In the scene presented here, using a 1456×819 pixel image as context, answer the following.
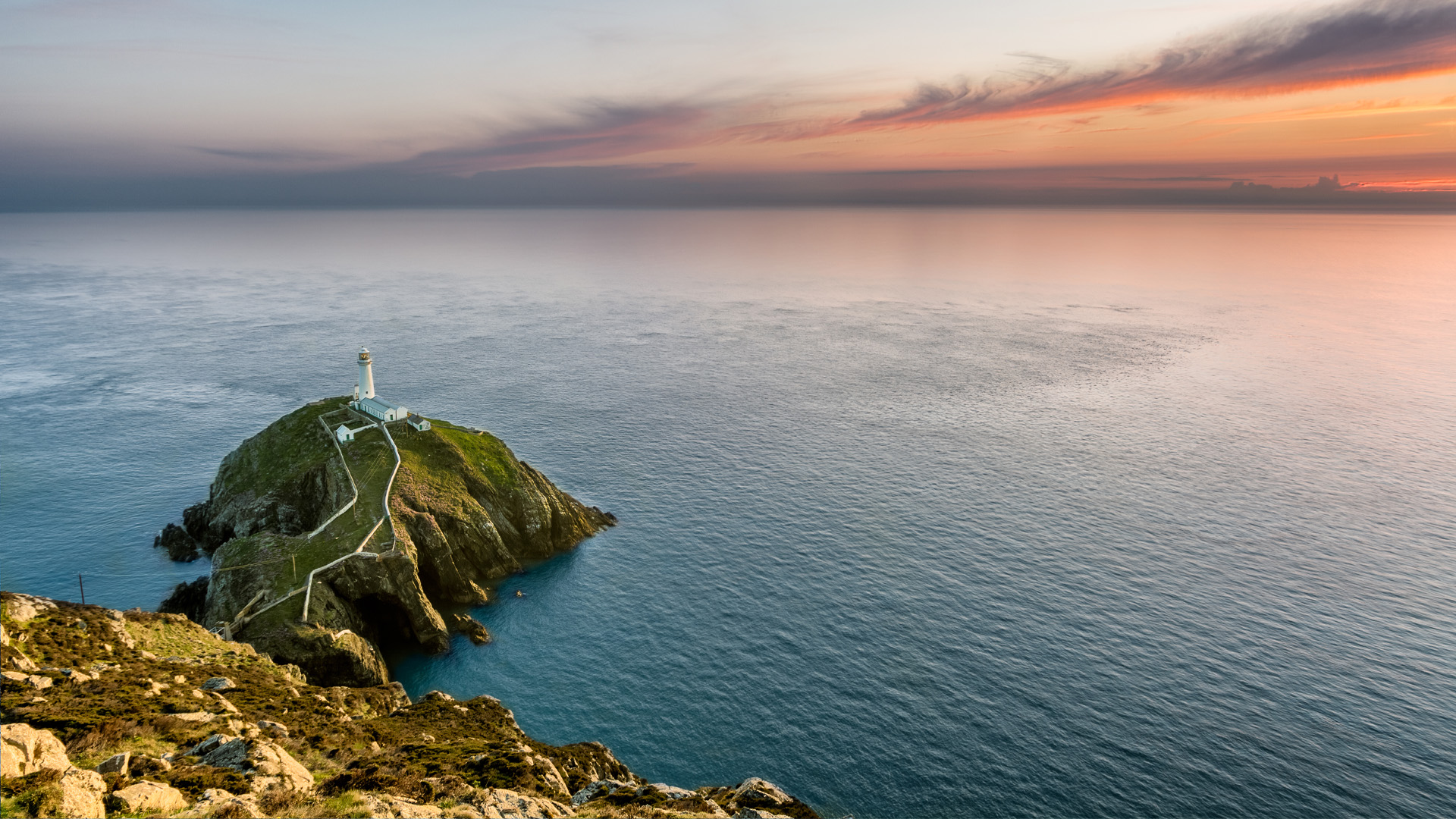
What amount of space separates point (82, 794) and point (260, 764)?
7.64 meters

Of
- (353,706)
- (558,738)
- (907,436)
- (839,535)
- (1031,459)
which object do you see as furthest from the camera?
(907,436)

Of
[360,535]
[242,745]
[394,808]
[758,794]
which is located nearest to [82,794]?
[242,745]

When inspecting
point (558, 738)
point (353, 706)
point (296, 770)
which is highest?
point (296, 770)

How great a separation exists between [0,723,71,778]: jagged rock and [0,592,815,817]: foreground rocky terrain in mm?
84

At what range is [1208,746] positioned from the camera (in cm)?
5341

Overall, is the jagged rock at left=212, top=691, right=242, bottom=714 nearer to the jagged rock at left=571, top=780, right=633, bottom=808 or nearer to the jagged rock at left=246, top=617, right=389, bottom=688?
the jagged rock at left=246, top=617, right=389, bottom=688

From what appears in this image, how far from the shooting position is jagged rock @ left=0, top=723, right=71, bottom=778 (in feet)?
86.1

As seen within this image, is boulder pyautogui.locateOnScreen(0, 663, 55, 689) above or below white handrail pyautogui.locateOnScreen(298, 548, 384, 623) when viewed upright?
above

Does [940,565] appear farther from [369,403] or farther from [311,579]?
[369,403]

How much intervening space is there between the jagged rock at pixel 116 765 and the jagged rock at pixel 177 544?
61753mm

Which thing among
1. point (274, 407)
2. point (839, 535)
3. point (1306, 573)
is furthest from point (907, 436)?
point (274, 407)

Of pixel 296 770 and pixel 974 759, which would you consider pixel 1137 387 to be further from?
pixel 296 770

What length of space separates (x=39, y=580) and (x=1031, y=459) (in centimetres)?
11969

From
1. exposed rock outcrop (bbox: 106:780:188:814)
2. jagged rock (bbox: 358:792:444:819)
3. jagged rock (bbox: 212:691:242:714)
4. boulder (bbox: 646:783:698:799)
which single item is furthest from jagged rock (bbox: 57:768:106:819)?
boulder (bbox: 646:783:698:799)
